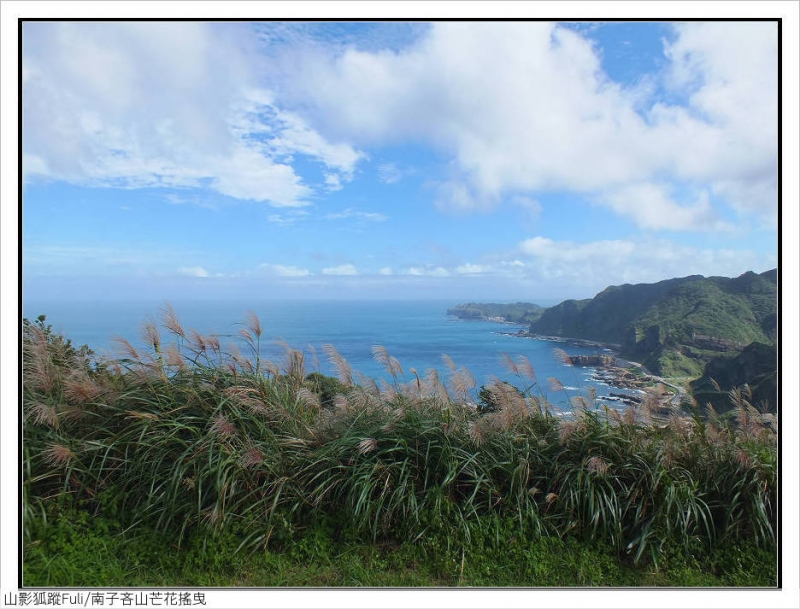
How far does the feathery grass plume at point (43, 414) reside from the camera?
9.45 feet

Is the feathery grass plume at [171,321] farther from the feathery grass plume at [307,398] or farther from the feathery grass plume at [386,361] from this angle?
the feathery grass plume at [386,361]

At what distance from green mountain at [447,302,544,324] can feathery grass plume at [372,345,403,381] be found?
536 centimetres

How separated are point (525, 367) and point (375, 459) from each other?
47.9 inches

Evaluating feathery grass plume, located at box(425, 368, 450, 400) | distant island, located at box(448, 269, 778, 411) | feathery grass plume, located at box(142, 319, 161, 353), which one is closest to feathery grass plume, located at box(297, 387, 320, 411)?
feathery grass plume, located at box(425, 368, 450, 400)

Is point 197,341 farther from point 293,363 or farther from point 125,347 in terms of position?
point 293,363

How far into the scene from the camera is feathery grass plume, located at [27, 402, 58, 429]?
2.88m

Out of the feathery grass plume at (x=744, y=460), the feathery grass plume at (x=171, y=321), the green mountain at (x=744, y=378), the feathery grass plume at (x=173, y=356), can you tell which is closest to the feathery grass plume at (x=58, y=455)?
the feathery grass plume at (x=173, y=356)

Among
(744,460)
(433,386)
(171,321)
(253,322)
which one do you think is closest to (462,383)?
(433,386)

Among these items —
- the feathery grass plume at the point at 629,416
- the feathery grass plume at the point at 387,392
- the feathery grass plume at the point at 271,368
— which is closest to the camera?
the feathery grass plume at the point at 629,416

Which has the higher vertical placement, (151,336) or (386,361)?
(151,336)

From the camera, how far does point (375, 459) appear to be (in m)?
3.09

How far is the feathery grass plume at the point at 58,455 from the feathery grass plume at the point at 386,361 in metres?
1.94

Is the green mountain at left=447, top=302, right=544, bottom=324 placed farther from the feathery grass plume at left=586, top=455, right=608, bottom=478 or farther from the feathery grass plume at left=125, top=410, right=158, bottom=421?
the feathery grass plume at left=125, top=410, right=158, bottom=421

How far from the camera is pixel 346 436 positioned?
3.17 m
